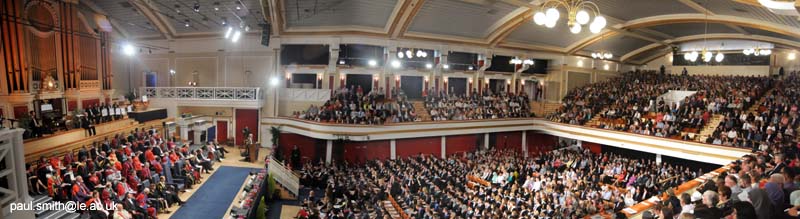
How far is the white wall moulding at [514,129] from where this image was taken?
607 inches

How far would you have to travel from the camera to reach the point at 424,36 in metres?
21.2

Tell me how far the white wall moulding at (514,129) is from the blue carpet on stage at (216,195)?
392 cm

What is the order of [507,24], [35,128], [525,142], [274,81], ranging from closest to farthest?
[35,128], [274,81], [507,24], [525,142]

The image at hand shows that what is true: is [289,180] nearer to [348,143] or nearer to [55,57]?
[348,143]

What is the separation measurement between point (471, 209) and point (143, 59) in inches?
797

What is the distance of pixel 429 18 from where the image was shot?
63.9ft

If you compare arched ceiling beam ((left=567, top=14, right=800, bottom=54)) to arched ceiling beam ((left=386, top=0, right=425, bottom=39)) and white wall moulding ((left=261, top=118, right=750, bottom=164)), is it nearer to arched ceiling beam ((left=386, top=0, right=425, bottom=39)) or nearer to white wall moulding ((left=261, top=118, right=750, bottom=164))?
white wall moulding ((left=261, top=118, right=750, bottom=164))

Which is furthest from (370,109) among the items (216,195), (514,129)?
(514,129)

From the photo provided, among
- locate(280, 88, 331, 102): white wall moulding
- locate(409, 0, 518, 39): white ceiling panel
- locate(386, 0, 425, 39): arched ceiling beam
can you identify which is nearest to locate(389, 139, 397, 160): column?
locate(280, 88, 331, 102): white wall moulding

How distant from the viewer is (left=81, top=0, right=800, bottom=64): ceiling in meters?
17.3

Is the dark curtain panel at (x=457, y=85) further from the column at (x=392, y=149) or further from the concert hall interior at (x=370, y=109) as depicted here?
the column at (x=392, y=149)

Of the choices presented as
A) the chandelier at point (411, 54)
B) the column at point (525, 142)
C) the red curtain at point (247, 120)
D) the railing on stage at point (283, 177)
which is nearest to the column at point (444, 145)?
the chandelier at point (411, 54)

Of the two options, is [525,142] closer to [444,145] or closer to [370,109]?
[444,145]

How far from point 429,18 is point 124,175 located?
13880 millimetres
